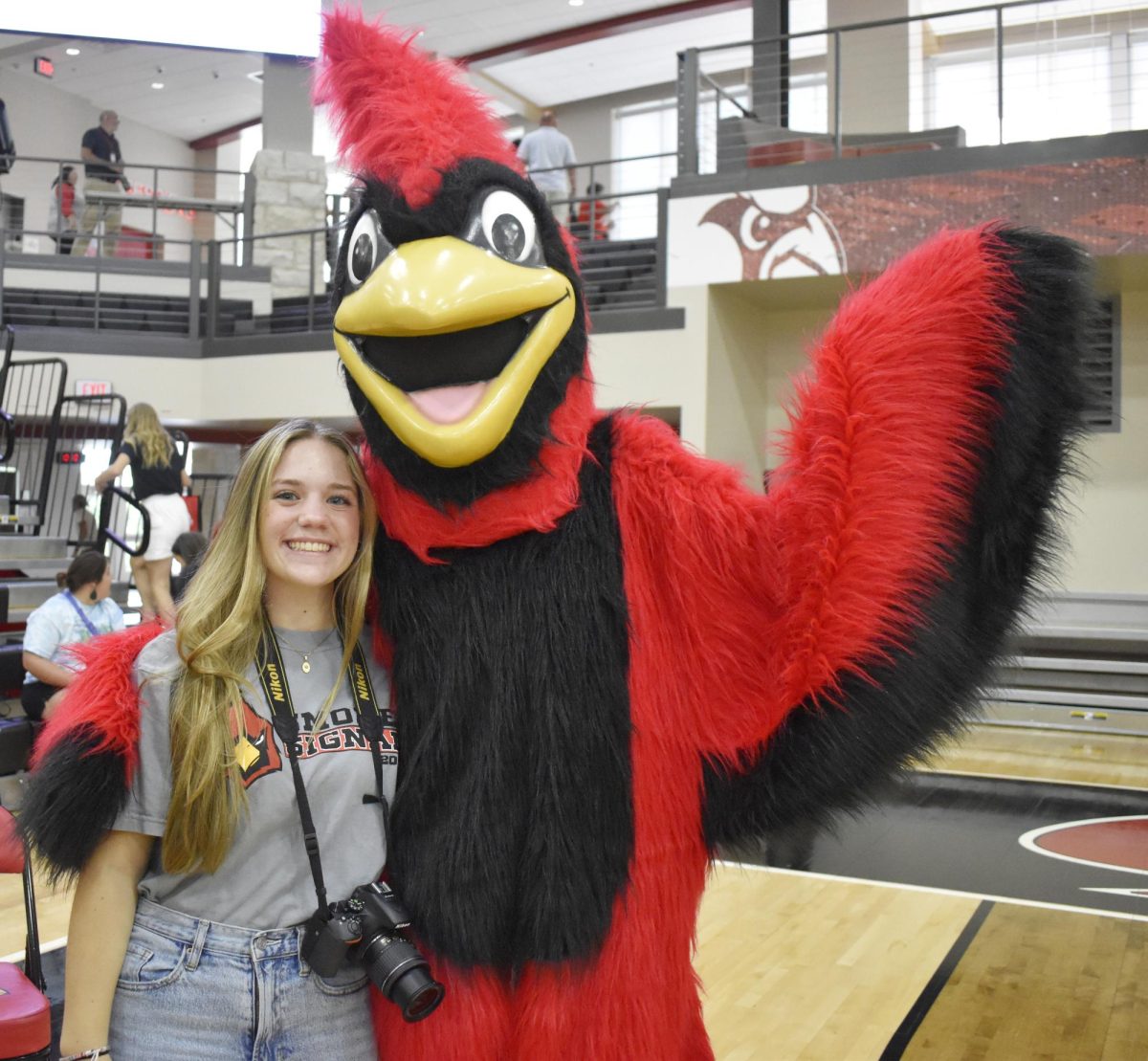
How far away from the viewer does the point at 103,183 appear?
1197cm

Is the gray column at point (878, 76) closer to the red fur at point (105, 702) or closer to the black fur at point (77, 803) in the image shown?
the red fur at point (105, 702)

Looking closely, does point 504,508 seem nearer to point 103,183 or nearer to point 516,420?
A: point 516,420

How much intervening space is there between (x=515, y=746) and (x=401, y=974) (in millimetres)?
289

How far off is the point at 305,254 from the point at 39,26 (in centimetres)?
745

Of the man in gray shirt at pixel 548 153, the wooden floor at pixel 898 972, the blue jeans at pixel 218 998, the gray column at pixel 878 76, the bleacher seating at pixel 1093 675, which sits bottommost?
the wooden floor at pixel 898 972

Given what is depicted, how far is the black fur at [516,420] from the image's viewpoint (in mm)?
1462

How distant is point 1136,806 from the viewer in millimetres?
5152

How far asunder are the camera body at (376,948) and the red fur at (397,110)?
859mm

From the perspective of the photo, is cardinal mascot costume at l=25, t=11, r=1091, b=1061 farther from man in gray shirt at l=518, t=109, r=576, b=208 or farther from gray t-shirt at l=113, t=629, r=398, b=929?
man in gray shirt at l=518, t=109, r=576, b=208

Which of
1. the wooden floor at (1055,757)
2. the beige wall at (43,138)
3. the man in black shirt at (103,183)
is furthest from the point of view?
the beige wall at (43,138)

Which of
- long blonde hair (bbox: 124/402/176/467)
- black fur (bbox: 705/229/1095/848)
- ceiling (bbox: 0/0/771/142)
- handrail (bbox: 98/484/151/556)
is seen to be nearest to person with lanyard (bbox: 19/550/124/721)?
handrail (bbox: 98/484/151/556)

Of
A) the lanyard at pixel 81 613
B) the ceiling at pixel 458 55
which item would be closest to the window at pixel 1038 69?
the ceiling at pixel 458 55

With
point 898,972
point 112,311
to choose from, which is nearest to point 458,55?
point 112,311

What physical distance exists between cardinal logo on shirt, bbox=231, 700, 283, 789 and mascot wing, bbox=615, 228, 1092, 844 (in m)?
0.47
